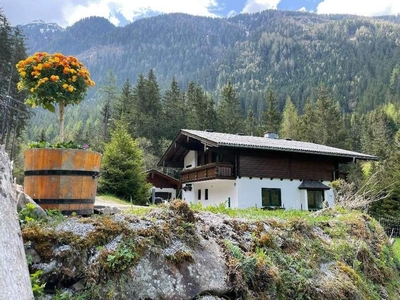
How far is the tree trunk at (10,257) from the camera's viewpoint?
1.58m

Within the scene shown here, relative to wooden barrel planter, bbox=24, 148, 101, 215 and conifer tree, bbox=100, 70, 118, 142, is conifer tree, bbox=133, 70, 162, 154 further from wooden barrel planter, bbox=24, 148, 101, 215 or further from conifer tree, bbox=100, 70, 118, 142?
wooden barrel planter, bbox=24, 148, 101, 215

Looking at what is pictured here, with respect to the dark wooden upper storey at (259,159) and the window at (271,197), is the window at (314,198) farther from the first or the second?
the window at (271,197)

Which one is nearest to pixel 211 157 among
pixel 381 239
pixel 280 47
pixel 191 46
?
pixel 381 239

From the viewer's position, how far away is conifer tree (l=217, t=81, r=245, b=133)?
4203 cm

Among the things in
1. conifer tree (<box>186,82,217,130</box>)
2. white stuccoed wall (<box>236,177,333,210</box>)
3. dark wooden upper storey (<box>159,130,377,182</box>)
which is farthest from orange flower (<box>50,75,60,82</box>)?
conifer tree (<box>186,82,217,130</box>)

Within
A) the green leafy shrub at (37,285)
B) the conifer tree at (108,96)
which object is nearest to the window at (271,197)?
the green leafy shrub at (37,285)

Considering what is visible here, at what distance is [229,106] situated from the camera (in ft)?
143

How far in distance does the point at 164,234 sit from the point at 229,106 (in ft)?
135

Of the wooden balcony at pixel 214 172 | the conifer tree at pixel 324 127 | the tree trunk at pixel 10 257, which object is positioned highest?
the conifer tree at pixel 324 127

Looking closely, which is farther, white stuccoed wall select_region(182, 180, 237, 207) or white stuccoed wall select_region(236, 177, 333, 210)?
white stuccoed wall select_region(182, 180, 237, 207)

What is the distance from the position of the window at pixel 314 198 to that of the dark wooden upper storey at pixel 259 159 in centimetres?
91

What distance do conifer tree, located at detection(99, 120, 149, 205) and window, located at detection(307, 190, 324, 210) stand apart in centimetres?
1000

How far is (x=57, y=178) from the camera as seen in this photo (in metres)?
3.50

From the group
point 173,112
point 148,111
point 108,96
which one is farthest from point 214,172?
point 108,96
